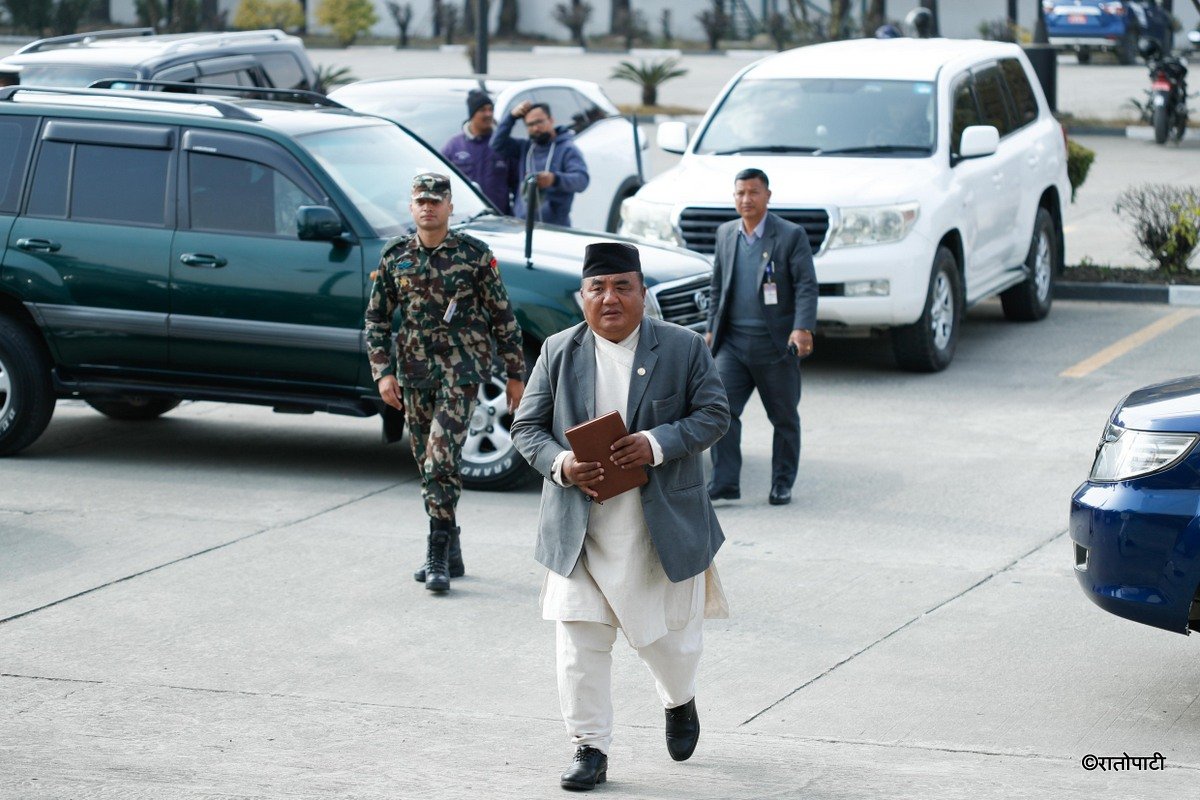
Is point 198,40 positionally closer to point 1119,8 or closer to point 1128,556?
point 1128,556

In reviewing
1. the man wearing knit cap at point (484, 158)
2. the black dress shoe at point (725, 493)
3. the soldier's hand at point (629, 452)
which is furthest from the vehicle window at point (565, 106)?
the soldier's hand at point (629, 452)

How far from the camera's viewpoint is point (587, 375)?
18.4ft

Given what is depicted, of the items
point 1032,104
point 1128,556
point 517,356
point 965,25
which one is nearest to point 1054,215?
point 1032,104

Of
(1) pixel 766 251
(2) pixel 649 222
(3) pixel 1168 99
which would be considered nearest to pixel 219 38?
(2) pixel 649 222

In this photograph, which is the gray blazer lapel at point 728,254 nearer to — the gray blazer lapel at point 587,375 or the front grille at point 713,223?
the front grille at point 713,223

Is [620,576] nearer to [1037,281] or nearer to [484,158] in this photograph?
[484,158]

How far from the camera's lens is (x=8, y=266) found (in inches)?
404

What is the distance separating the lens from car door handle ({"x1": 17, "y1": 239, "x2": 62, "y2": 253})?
33.4ft

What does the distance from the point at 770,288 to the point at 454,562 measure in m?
2.33

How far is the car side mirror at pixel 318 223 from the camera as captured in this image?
9641 millimetres

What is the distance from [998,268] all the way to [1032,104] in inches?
70.9

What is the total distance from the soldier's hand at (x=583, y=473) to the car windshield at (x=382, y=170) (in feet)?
15.4

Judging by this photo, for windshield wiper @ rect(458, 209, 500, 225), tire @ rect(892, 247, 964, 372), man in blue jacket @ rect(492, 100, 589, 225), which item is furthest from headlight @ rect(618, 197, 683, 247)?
windshield wiper @ rect(458, 209, 500, 225)

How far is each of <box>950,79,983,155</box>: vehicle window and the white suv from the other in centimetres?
2
